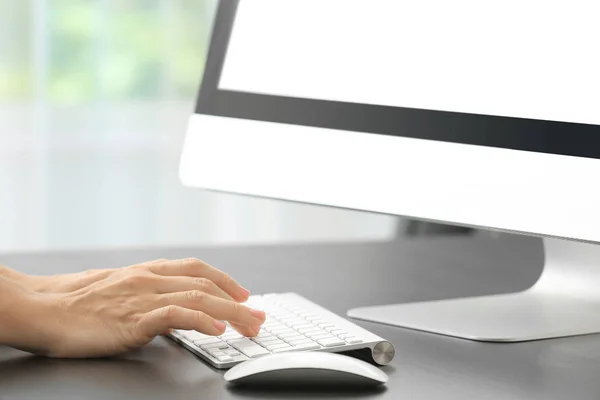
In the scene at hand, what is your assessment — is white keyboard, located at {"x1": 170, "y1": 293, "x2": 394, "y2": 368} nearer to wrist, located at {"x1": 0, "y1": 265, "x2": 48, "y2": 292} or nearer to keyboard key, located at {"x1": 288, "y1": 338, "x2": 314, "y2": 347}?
keyboard key, located at {"x1": 288, "y1": 338, "x2": 314, "y2": 347}

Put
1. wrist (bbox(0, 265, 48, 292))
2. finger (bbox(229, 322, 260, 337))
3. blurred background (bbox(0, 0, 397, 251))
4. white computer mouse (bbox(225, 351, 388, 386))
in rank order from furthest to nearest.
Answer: blurred background (bbox(0, 0, 397, 251))
wrist (bbox(0, 265, 48, 292))
finger (bbox(229, 322, 260, 337))
white computer mouse (bbox(225, 351, 388, 386))

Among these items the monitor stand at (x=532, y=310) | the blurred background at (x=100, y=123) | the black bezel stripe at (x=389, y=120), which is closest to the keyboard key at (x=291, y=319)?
the monitor stand at (x=532, y=310)

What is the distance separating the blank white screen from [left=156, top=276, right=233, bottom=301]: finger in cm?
26

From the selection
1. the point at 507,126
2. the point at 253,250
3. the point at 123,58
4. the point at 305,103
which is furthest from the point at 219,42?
the point at 123,58

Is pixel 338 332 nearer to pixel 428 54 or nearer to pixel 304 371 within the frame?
pixel 304 371

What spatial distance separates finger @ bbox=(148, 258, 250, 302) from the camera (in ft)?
2.74

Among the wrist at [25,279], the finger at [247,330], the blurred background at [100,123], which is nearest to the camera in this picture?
the finger at [247,330]

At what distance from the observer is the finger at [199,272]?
32.9 inches

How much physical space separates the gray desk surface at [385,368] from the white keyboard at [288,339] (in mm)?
12

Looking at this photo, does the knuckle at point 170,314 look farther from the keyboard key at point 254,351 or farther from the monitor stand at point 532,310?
the monitor stand at point 532,310

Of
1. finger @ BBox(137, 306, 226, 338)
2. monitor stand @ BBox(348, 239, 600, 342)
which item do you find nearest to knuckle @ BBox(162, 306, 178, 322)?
finger @ BBox(137, 306, 226, 338)

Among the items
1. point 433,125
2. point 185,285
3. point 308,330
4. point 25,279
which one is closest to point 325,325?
point 308,330

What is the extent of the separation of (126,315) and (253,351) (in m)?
0.11

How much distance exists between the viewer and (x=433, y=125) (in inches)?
34.7
